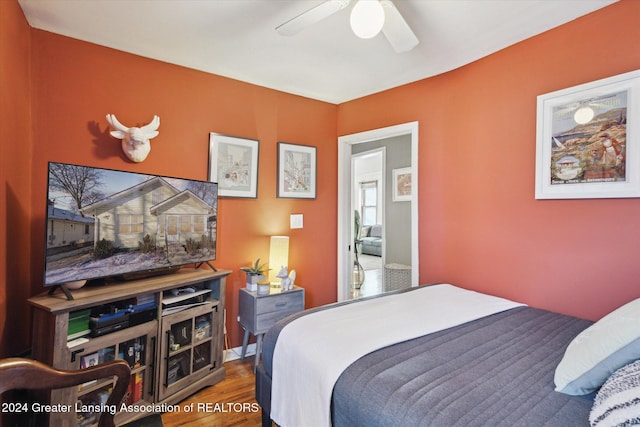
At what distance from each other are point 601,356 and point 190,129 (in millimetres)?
2757

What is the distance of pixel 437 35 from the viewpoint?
2109 millimetres

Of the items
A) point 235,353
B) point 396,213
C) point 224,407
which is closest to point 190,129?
point 235,353

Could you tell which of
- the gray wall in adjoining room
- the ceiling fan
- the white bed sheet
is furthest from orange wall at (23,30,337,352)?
the gray wall in adjoining room

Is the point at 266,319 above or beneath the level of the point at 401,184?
beneath

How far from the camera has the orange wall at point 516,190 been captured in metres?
1.74

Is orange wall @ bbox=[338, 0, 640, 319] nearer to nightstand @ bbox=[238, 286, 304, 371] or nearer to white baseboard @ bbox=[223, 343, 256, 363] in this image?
nightstand @ bbox=[238, 286, 304, 371]

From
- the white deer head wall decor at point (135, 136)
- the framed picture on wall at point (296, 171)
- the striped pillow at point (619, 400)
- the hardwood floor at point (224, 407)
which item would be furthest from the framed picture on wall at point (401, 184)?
the striped pillow at point (619, 400)

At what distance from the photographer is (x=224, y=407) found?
204cm

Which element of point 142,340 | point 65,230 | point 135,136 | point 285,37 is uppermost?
point 285,37

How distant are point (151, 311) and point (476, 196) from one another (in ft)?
7.96

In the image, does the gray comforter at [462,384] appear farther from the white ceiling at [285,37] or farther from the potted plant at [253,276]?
the white ceiling at [285,37]

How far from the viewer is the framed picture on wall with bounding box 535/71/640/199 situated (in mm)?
1673

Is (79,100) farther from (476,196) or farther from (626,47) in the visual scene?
(626,47)

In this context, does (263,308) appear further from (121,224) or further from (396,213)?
(396,213)
